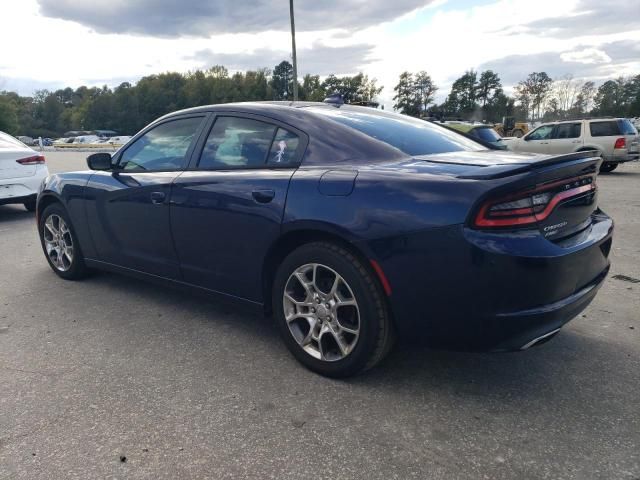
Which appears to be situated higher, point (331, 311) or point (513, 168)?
point (513, 168)

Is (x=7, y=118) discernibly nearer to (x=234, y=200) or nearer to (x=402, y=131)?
(x=234, y=200)

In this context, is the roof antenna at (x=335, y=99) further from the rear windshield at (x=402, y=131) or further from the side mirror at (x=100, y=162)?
the side mirror at (x=100, y=162)

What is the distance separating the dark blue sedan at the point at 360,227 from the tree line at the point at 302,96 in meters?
67.0

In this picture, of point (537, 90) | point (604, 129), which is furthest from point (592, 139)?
point (537, 90)

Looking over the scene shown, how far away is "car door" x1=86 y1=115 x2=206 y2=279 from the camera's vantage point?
11.9ft

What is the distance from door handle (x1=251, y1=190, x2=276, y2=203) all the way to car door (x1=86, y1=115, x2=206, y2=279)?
84cm

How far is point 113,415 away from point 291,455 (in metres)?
0.95

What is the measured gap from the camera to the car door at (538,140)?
16284 millimetres

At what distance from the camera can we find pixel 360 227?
256 cm

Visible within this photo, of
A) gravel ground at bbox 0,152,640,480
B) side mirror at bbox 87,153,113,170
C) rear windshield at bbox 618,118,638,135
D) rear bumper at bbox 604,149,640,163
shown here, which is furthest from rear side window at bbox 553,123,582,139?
side mirror at bbox 87,153,113,170

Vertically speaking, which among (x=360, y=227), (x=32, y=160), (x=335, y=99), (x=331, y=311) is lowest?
(x=331, y=311)

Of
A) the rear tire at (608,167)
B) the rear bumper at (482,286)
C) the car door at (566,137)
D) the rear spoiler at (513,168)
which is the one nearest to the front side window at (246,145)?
the rear bumper at (482,286)

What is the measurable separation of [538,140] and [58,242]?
1543 cm

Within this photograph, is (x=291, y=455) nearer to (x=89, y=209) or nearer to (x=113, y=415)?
(x=113, y=415)
